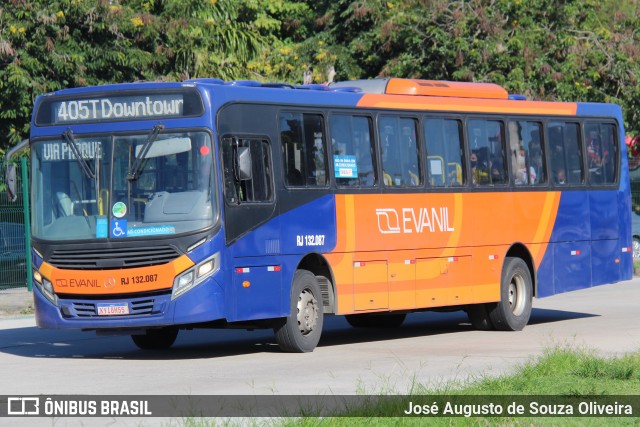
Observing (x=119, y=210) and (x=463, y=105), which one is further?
(x=463, y=105)

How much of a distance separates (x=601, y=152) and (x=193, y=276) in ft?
29.8

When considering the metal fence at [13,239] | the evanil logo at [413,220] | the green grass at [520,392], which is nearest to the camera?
the green grass at [520,392]

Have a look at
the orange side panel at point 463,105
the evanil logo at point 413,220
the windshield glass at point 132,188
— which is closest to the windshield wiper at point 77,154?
the windshield glass at point 132,188

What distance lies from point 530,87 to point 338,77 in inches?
217

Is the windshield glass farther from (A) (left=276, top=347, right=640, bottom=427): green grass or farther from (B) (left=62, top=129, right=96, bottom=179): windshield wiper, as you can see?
(A) (left=276, top=347, right=640, bottom=427): green grass

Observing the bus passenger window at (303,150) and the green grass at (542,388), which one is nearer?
the green grass at (542,388)

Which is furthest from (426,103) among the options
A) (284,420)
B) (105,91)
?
(284,420)

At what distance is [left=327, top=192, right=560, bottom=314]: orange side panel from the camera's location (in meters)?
17.2

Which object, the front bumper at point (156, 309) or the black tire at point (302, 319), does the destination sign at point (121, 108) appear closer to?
the front bumper at point (156, 309)

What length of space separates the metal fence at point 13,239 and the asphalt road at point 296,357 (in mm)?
2047

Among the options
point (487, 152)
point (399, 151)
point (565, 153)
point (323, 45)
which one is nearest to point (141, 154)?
point (399, 151)

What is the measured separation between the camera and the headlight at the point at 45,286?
15.5 metres

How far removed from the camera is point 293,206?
1622 cm

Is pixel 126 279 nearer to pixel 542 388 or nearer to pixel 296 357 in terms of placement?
pixel 296 357
